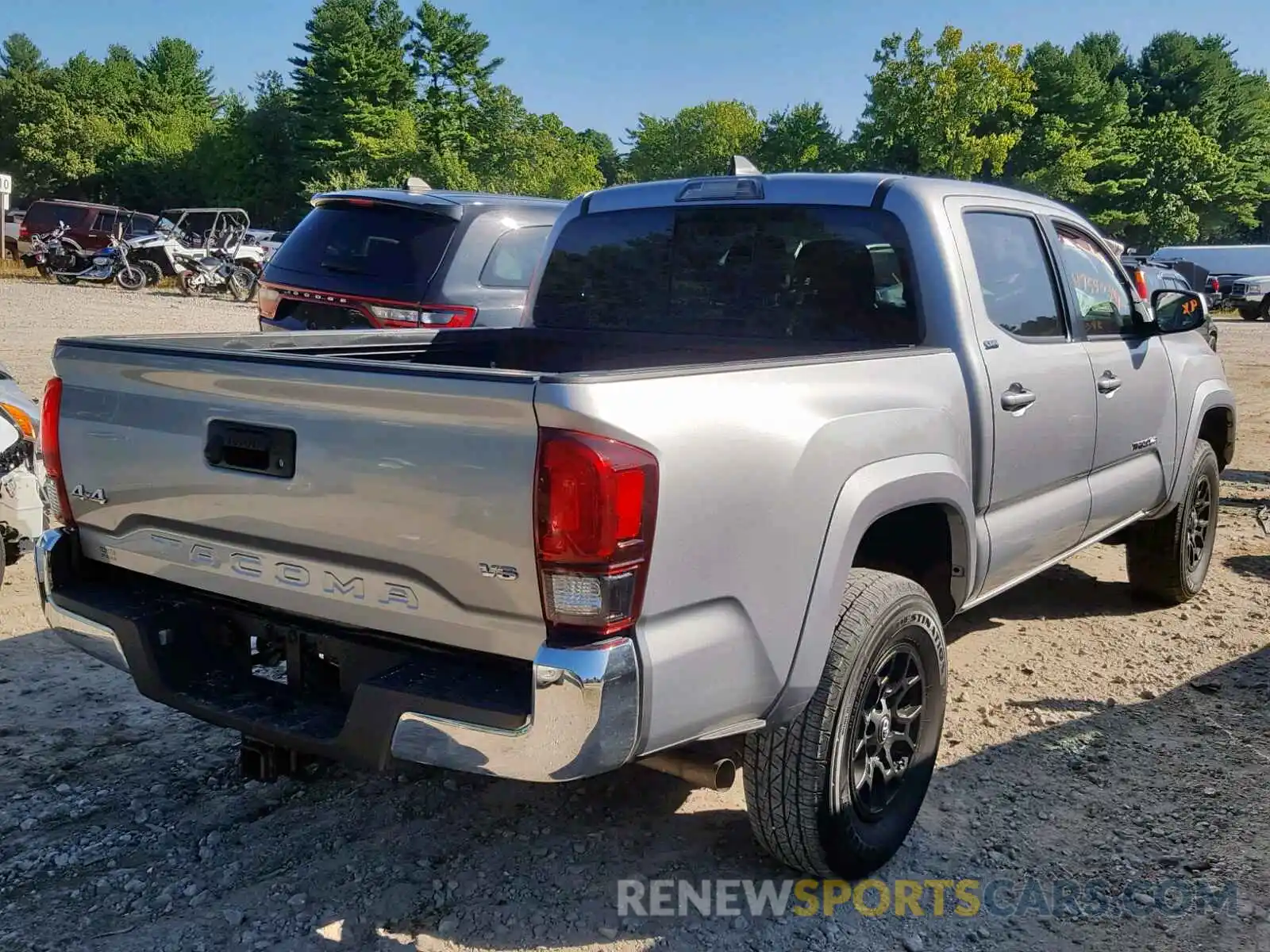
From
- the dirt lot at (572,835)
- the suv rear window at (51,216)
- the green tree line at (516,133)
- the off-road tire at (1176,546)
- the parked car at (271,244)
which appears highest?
the green tree line at (516,133)

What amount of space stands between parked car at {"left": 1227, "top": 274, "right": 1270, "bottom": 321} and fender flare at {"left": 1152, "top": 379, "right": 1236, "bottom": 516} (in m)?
27.3

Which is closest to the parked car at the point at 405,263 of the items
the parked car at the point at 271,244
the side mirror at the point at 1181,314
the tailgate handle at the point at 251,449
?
the side mirror at the point at 1181,314

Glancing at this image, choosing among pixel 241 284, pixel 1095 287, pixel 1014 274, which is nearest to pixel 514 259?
pixel 1095 287

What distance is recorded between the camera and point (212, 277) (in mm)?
22547

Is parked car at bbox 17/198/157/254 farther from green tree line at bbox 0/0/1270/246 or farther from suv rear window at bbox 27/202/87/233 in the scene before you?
green tree line at bbox 0/0/1270/246

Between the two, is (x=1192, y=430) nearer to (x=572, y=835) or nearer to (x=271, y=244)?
(x=572, y=835)

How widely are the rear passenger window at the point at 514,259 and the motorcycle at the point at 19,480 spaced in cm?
289

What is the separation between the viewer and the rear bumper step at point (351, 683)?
2.22 m

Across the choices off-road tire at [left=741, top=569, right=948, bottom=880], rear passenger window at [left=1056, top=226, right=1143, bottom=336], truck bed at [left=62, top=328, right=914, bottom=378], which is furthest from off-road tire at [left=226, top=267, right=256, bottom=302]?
off-road tire at [left=741, top=569, right=948, bottom=880]

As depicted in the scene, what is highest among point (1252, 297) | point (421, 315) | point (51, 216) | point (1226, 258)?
point (51, 216)

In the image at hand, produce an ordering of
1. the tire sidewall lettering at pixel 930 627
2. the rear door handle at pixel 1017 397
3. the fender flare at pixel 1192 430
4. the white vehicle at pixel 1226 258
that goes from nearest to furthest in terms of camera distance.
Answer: the tire sidewall lettering at pixel 930 627
the rear door handle at pixel 1017 397
the fender flare at pixel 1192 430
the white vehicle at pixel 1226 258

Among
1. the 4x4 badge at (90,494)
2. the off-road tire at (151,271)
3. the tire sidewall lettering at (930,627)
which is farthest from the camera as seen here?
the off-road tire at (151,271)

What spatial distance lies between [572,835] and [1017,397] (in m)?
1.99

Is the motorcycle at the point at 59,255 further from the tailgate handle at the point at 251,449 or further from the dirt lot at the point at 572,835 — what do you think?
the tailgate handle at the point at 251,449
